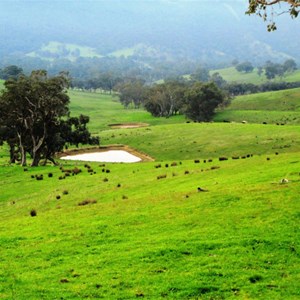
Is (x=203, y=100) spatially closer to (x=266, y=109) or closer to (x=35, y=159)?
(x=266, y=109)

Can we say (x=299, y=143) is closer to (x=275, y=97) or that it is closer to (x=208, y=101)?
(x=208, y=101)

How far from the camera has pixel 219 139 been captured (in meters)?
84.6

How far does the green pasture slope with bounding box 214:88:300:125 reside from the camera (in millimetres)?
118956

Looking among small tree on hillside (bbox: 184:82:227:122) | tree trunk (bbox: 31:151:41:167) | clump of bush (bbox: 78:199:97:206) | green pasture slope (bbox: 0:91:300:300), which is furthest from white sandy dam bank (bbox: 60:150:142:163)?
small tree on hillside (bbox: 184:82:227:122)

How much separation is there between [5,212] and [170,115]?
124 m

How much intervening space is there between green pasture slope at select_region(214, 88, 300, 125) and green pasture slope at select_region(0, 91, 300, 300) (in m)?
82.0

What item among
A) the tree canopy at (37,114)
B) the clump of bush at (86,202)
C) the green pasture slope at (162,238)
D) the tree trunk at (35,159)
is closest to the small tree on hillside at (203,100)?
the tree canopy at (37,114)

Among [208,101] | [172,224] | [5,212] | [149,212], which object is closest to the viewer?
[172,224]

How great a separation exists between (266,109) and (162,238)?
13585 cm

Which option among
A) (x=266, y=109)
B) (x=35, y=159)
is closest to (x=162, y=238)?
(x=35, y=159)

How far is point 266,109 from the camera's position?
5901 inches

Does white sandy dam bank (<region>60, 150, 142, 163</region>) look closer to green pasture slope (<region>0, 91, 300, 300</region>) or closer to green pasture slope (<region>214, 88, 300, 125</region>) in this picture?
green pasture slope (<region>0, 91, 300, 300</region>)

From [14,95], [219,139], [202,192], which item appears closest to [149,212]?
[202,192]

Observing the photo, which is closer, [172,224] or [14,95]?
[172,224]
